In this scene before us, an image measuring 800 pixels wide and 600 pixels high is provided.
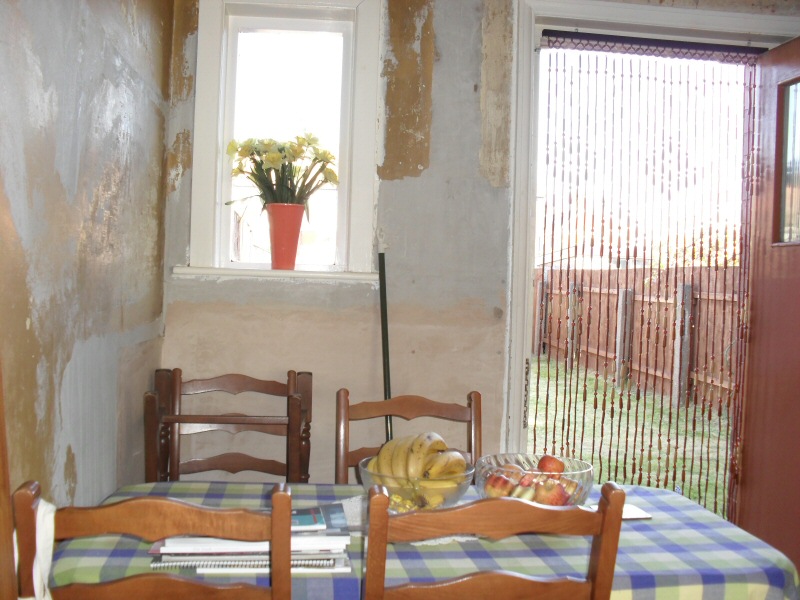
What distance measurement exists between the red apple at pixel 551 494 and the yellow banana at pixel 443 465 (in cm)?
17

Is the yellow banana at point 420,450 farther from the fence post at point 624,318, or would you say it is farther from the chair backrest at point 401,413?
the fence post at point 624,318

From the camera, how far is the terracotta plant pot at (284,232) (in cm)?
278

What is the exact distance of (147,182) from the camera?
2.47 metres

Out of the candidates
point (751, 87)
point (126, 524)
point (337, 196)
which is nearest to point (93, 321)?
point (126, 524)

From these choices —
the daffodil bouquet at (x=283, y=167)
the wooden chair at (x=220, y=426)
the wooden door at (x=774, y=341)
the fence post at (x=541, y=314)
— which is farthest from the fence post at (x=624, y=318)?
the wooden chair at (x=220, y=426)

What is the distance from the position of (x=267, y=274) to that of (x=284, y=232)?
0.58 feet

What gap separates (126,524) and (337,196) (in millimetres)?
2227

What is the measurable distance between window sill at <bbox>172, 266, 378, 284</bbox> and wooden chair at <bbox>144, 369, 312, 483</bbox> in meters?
0.47

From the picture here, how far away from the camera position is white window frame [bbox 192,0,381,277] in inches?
110

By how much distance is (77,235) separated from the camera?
5.66 ft

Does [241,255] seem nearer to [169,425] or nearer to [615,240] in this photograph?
[169,425]

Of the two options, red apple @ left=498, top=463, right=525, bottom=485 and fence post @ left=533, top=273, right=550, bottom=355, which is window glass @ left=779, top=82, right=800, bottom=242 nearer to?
fence post @ left=533, top=273, right=550, bottom=355

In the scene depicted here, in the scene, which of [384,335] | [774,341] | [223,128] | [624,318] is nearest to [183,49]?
[223,128]

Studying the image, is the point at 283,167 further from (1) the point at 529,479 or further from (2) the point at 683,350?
(2) the point at 683,350
